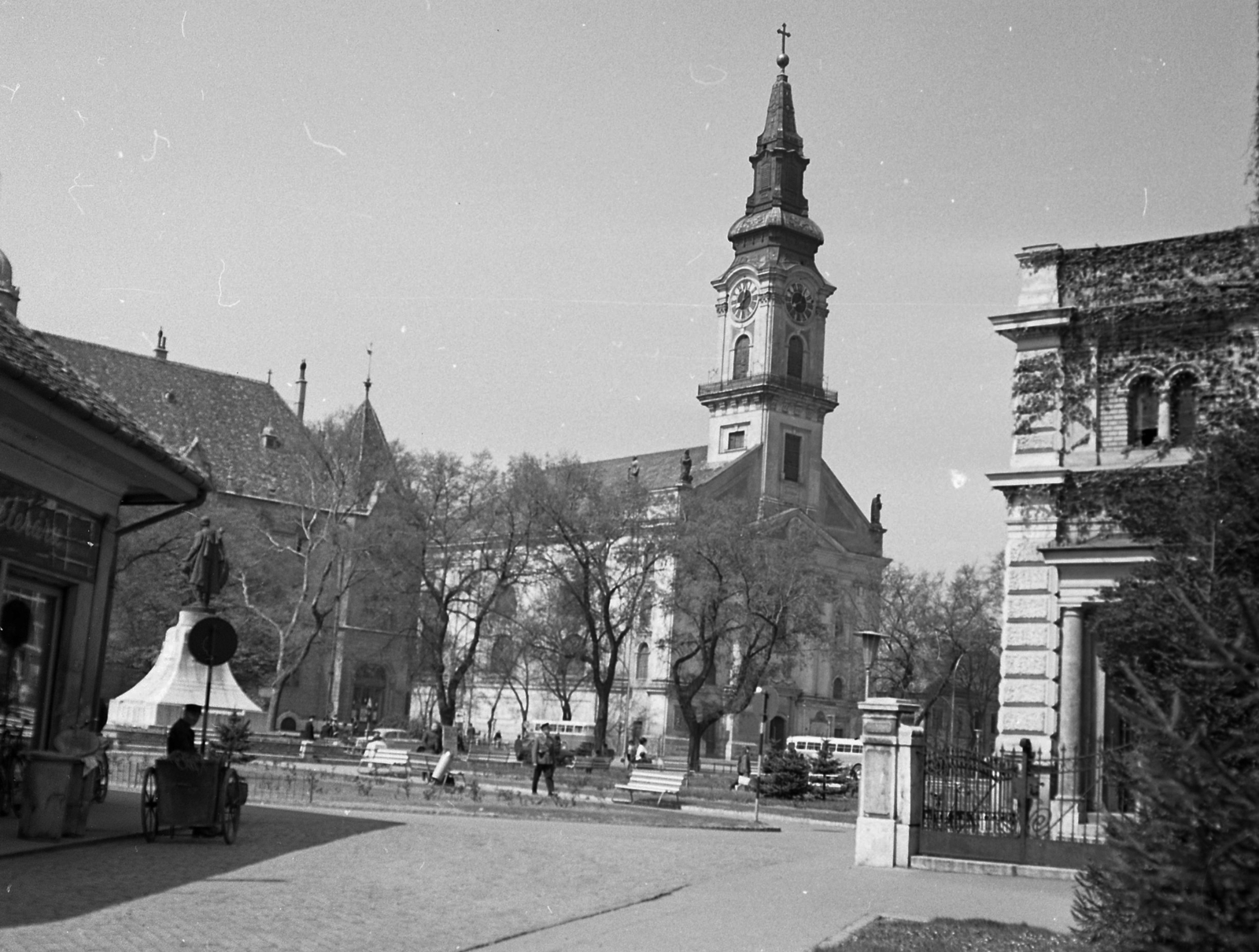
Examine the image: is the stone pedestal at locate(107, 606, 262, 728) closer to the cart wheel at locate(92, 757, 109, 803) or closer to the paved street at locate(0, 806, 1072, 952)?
the cart wheel at locate(92, 757, 109, 803)

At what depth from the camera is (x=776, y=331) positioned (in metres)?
95.8

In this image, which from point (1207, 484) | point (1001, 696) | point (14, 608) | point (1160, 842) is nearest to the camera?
point (1160, 842)

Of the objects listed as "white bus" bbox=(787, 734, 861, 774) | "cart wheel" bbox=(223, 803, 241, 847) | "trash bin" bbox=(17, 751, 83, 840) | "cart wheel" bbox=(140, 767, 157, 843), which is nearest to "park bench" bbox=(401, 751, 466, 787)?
"cart wheel" bbox=(223, 803, 241, 847)

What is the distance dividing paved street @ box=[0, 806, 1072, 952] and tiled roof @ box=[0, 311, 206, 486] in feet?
15.1

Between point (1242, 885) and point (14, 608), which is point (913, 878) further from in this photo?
point (1242, 885)

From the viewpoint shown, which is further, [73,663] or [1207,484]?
[1207,484]

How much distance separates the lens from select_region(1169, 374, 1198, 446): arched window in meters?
29.5

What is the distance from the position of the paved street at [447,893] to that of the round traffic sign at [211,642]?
6.69ft

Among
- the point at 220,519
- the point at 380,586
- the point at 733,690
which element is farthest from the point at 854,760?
the point at 220,519

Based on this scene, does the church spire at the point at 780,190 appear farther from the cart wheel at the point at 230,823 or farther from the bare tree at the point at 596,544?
the cart wheel at the point at 230,823

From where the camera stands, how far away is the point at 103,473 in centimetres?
1888

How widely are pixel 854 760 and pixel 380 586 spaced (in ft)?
73.3

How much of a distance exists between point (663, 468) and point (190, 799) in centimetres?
8786

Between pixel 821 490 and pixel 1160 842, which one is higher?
pixel 821 490
